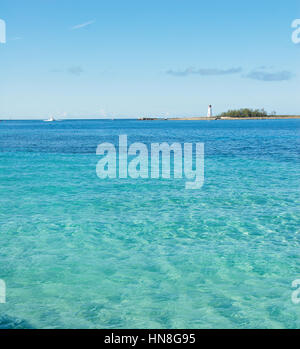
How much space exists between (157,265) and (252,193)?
9.95 meters

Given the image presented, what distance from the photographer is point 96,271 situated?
29.6 ft

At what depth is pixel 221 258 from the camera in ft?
31.9

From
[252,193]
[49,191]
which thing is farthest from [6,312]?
[252,193]

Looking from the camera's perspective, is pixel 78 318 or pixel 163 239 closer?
pixel 78 318

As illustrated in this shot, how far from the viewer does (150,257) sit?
9867 millimetres

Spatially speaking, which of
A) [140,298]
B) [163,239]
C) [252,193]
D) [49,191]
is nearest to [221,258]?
[163,239]

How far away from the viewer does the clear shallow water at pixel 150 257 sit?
23.4 feet

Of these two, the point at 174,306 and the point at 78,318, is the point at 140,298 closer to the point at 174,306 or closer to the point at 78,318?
the point at 174,306

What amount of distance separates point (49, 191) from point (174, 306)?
12987 millimetres

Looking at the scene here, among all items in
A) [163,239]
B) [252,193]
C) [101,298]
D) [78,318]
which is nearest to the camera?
[78,318]

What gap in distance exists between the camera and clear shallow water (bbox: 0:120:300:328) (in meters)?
7.12
